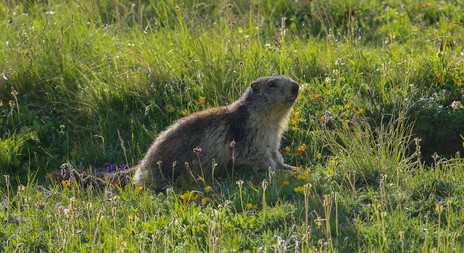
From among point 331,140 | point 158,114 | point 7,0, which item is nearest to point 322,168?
point 331,140

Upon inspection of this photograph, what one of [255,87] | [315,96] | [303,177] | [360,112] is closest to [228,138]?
[255,87]

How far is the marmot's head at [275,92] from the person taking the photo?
7457 mm

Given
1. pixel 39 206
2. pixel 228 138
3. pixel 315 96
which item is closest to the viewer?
pixel 39 206

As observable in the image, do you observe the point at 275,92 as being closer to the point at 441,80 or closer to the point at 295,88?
the point at 295,88

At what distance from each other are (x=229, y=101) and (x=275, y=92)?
0.79 m

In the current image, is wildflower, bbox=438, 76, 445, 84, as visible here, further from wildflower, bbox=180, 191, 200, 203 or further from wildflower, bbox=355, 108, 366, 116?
wildflower, bbox=180, 191, 200, 203

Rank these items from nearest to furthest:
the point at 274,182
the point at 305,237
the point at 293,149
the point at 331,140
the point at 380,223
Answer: the point at 305,237 < the point at 380,223 < the point at 274,182 < the point at 331,140 < the point at 293,149

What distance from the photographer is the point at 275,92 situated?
7.51 m

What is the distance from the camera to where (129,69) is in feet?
28.2

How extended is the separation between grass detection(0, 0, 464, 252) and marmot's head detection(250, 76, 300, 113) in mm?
385

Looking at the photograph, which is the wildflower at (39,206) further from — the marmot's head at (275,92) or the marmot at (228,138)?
the marmot's head at (275,92)

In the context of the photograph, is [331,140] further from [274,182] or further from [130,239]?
[130,239]

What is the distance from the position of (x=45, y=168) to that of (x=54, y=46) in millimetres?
1561

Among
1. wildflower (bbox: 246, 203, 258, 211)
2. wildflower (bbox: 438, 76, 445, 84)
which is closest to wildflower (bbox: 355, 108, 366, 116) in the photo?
wildflower (bbox: 438, 76, 445, 84)
